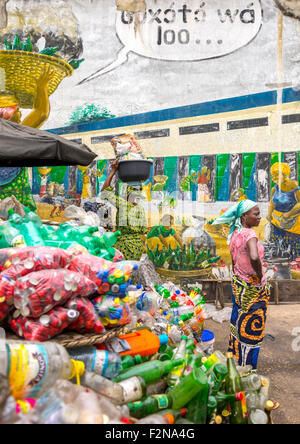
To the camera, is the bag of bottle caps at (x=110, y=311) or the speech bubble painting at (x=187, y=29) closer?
the bag of bottle caps at (x=110, y=311)

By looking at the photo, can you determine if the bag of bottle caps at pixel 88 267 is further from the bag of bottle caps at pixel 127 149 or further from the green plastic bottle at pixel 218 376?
the bag of bottle caps at pixel 127 149

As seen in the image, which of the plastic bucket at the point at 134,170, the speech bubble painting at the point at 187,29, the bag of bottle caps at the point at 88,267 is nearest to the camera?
the bag of bottle caps at the point at 88,267

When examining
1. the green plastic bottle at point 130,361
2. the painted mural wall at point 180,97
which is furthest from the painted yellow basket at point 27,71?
the green plastic bottle at point 130,361

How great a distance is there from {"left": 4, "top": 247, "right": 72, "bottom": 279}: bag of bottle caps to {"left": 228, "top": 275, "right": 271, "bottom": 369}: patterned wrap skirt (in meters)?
1.77

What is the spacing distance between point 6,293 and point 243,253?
2.01 metres

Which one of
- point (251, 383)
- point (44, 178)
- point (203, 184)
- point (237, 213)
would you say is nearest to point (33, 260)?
point (251, 383)

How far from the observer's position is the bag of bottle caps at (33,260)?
4.89 ft

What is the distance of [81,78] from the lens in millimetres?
6457

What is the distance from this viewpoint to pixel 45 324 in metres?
1.38

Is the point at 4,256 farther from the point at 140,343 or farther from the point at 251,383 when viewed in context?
the point at 251,383

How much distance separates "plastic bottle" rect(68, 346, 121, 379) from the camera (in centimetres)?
145

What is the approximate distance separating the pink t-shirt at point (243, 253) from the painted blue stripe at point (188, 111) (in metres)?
3.96

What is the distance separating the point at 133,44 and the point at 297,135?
341cm
